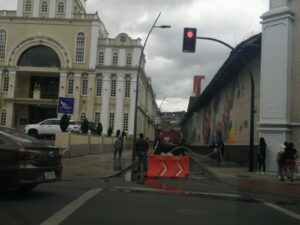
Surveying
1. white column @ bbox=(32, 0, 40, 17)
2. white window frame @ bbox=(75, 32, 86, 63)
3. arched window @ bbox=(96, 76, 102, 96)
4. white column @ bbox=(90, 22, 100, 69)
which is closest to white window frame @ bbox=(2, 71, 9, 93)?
white column @ bbox=(32, 0, 40, 17)

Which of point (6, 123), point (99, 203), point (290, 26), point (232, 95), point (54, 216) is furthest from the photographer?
point (6, 123)

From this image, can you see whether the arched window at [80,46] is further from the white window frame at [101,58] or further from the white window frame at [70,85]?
the white window frame at [70,85]

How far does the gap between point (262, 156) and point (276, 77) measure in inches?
140

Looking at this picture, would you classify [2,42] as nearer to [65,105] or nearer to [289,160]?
[65,105]

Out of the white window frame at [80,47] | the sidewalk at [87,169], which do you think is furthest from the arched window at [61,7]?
the sidewalk at [87,169]

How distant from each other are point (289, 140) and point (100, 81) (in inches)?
1883

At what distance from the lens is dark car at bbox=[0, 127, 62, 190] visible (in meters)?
9.88

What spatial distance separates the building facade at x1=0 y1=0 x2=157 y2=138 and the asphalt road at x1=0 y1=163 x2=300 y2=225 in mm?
53130

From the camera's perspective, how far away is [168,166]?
19984 mm

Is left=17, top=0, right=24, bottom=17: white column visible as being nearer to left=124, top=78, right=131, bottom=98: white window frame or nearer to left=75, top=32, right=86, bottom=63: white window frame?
left=75, top=32, right=86, bottom=63: white window frame

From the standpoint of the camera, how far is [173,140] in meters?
55.1

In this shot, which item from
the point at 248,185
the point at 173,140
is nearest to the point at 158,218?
Answer: the point at 248,185

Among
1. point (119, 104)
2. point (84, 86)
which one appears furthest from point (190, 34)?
point (84, 86)

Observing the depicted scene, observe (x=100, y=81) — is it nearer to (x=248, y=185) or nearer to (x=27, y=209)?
(x=248, y=185)
